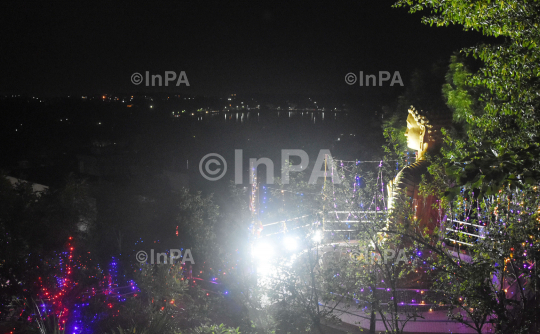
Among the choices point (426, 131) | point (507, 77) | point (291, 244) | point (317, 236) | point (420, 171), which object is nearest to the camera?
point (507, 77)

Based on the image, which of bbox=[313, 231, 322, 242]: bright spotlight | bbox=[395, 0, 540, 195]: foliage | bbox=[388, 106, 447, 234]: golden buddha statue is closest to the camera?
bbox=[395, 0, 540, 195]: foliage

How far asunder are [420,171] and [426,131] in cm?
95

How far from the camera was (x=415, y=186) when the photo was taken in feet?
22.6

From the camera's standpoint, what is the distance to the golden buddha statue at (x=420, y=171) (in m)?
6.84

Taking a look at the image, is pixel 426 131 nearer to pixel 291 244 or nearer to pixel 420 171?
pixel 420 171

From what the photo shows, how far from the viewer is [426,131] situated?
7359 mm

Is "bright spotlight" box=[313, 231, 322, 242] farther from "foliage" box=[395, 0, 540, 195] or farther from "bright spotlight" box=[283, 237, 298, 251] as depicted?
"foliage" box=[395, 0, 540, 195]

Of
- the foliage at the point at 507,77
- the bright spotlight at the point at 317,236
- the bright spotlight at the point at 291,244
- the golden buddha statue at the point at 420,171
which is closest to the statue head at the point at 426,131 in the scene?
the golden buddha statue at the point at 420,171

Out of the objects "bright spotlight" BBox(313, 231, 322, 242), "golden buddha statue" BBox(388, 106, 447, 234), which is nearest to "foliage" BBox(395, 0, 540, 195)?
"bright spotlight" BBox(313, 231, 322, 242)

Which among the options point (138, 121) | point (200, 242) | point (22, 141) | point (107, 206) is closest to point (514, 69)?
point (200, 242)

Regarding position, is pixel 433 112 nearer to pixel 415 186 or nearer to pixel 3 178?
pixel 415 186

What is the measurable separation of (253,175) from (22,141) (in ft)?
93.5

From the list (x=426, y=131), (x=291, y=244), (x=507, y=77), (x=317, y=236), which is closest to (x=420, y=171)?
(x=426, y=131)

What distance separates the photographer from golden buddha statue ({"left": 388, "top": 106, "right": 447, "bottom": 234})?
684 cm
